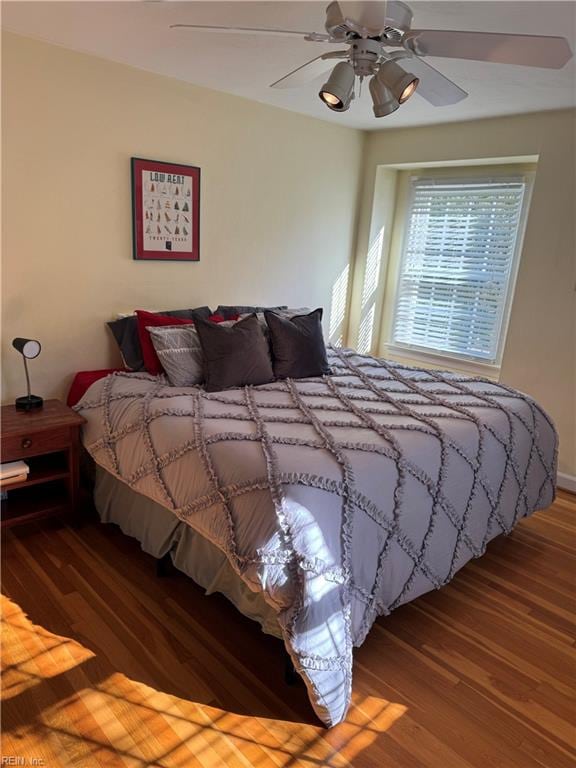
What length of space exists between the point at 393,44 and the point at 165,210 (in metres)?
1.82

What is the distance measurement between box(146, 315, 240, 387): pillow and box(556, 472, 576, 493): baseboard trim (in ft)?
8.53

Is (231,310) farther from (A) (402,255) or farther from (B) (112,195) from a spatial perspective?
(A) (402,255)

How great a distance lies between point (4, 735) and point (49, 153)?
259 cm

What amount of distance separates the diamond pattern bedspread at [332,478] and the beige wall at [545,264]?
34.7 inches

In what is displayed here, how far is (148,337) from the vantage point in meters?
2.89

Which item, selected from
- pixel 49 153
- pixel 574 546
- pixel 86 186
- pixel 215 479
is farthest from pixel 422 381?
pixel 49 153

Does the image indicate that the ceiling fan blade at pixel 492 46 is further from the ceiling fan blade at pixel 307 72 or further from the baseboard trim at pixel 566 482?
the baseboard trim at pixel 566 482

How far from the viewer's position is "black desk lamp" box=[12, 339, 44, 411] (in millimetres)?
2494

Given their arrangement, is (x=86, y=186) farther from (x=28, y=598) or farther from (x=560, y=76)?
(x=560, y=76)

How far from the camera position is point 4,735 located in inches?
61.3

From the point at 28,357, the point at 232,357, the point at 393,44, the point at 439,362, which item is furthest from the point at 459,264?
the point at 28,357

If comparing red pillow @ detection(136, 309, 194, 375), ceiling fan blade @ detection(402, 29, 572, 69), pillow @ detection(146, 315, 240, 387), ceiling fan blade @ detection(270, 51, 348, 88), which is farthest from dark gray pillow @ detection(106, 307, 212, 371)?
ceiling fan blade @ detection(402, 29, 572, 69)

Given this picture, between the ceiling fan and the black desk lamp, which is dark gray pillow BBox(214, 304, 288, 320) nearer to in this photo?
the black desk lamp

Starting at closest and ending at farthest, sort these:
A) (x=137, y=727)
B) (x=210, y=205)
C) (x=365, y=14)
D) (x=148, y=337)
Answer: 1. (x=365, y=14)
2. (x=137, y=727)
3. (x=148, y=337)
4. (x=210, y=205)
